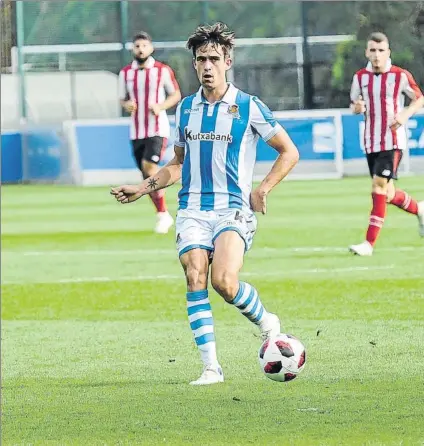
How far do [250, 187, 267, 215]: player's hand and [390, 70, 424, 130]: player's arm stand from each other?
5778 mm

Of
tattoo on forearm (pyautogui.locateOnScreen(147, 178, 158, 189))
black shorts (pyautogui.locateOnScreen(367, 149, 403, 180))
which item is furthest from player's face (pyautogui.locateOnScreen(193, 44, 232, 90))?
black shorts (pyautogui.locateOnScreen(367, 149, 403, 180))

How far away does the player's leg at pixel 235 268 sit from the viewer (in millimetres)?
6957

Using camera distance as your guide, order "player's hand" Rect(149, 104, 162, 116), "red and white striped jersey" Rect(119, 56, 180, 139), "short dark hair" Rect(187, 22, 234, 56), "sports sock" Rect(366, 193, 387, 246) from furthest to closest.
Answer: "red and white striped jersey" Rect(119, 56, 180, 139) < "player's hand" Rect(149, 104, 162, 116) < "sports sock" Rect(366, 193, 387, 246) < "short dark hair" Rect(187, 22, 234, 56)

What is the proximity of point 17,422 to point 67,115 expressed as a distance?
25.9m

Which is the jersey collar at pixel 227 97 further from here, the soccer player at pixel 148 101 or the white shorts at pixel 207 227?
the soccer player at pixel 148 101

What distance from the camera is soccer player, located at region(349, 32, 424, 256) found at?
42.1ft

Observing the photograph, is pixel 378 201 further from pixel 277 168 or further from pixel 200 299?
pixel 200 299

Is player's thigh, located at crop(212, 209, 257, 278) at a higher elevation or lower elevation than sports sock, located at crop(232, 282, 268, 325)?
higher

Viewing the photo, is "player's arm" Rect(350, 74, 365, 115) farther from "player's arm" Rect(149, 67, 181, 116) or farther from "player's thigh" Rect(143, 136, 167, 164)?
"player's thigh" Rect(143, 136, 167, 164)

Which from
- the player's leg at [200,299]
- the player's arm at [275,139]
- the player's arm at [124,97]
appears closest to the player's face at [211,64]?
the player's arm at [275,139]

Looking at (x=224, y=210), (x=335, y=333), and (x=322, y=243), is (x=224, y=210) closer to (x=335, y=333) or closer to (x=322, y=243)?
(x=335, y=333)

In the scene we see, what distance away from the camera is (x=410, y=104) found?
13.2 meters

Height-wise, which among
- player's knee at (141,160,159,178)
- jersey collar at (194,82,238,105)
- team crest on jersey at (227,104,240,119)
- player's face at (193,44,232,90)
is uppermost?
player's face at (193,44,232,90)

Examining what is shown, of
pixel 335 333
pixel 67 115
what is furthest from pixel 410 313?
pixel 67 115
